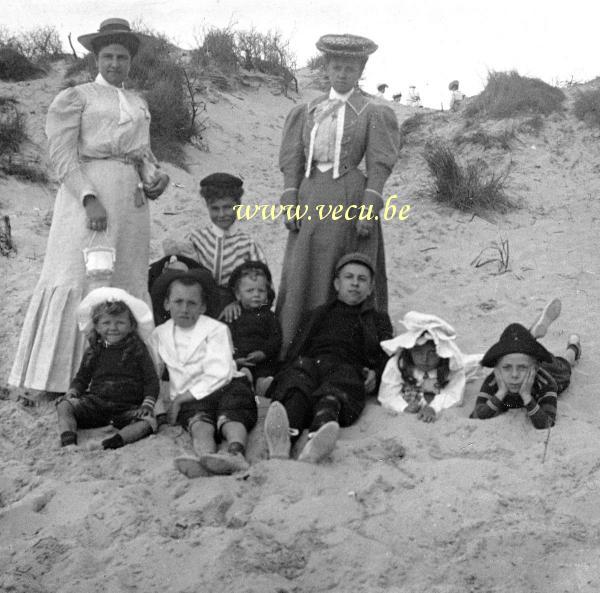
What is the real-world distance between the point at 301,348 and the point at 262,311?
1.24 feet

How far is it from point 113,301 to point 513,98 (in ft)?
23.4

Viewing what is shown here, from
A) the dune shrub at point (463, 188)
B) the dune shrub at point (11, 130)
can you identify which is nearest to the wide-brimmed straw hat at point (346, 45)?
the dune shrub at point (463, 188)

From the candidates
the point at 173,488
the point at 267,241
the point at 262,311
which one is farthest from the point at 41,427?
the point at 267,241

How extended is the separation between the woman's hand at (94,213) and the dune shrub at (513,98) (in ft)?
21.4

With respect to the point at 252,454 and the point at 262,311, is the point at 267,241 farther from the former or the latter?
the point at 252,454

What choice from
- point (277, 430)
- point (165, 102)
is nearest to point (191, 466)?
Answer: point (277, 430)

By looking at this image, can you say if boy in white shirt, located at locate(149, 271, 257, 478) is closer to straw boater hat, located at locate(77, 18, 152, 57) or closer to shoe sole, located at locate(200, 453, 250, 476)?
shoe sole, located at locate(200, 453, 250, 476)

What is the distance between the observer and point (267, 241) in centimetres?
754

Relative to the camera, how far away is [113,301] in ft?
13.3

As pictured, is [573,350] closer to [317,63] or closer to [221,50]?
[221,50]

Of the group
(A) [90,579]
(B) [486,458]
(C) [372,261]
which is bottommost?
(A) [90,579]

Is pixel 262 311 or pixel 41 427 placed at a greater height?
pixel 262 311

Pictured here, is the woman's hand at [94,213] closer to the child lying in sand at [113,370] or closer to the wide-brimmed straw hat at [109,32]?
the child lying in sand at [113,370]

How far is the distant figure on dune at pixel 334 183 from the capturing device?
4652 millimetres
